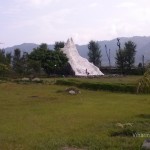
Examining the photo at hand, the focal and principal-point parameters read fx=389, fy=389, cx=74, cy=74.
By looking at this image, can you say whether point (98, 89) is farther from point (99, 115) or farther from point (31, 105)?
point (99, 115)

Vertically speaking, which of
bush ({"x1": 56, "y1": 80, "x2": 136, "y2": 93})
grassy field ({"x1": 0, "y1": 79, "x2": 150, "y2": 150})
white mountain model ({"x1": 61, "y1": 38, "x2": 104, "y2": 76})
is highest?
white mountain model ({"x1": 61, "y1": 38, "x2": 104, "y2": 76})

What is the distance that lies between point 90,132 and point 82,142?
320 cm

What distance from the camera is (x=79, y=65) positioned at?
101 metres

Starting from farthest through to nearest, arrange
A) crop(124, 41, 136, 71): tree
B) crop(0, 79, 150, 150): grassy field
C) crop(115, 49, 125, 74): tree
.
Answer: crop(124, 41, 136, 71): tree
crop(115, 49, 125, 74): tree
crop(0, 79, 150, 150): grassy field

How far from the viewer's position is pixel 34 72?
8206 centimetres

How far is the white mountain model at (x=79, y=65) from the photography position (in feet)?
315

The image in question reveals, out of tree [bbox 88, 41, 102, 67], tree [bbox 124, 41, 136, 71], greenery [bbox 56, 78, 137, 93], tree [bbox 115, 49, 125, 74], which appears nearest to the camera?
greenery [bbox 56, 78, 137, 93]

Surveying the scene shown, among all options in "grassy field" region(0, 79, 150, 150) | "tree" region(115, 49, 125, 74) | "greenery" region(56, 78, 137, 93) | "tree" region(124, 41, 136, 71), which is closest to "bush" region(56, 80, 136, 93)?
"greenery" region(56, 78, 137, 93)

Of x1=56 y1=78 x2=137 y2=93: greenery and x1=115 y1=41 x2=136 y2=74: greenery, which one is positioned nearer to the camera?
x1=56 y1=78 x2=137 y2=93: greenery

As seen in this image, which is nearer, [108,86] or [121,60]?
[108,86]

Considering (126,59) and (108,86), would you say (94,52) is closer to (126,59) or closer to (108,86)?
(126,59)

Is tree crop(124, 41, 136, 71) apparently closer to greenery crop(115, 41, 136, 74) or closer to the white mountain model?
greenery crop(115, 41, 136, 74)

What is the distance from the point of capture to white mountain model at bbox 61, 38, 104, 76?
9612 centimetres

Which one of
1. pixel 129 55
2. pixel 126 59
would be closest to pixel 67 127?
pixel 126 59
